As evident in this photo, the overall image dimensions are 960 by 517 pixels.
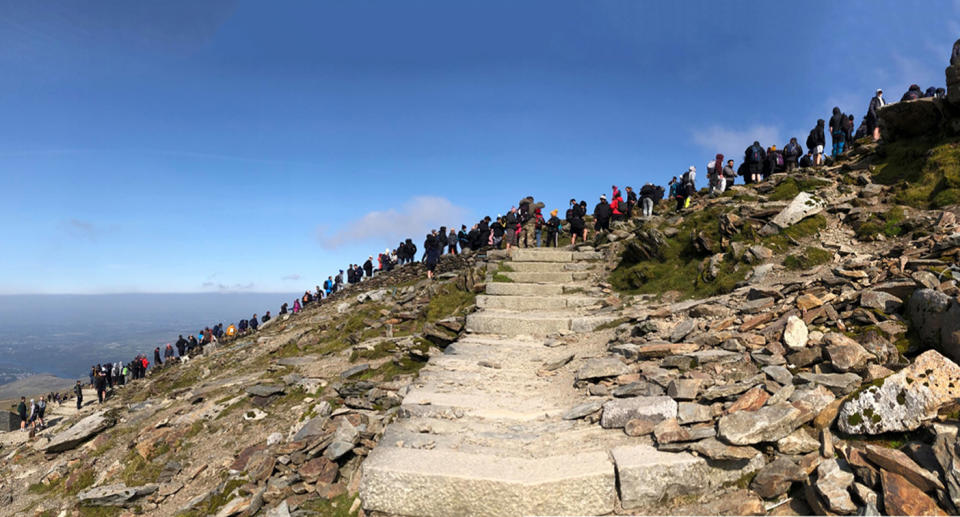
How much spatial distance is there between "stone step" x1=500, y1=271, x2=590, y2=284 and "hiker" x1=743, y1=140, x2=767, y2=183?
1070cm

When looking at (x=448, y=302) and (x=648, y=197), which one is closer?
(x=448, y=302)

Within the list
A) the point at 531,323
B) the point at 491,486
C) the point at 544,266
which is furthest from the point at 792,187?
the point at 491,486

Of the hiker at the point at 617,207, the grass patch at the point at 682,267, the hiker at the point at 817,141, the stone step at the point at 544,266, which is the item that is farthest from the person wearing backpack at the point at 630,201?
the hiker at the point at 817,141

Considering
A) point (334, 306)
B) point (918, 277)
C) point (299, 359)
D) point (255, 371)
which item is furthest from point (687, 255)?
point (334, 306)

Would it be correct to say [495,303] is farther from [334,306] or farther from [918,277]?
[334,306]

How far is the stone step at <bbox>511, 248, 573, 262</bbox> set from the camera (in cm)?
1789

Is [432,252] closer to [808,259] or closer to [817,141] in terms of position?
[808,259]

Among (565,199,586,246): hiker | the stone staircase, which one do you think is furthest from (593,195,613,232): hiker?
the stone staircase

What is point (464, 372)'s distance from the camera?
345 inches

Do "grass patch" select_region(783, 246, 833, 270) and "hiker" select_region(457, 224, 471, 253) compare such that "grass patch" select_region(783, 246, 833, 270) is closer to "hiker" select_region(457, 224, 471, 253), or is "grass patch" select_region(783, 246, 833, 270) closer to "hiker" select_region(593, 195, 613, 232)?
"hiker" select_region(593, 195, 613, 232)

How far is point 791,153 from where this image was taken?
64.6ft

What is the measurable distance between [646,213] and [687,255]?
6.62 meters

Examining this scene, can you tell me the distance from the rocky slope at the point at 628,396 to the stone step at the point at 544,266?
15 cm

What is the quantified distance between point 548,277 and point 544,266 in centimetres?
121
